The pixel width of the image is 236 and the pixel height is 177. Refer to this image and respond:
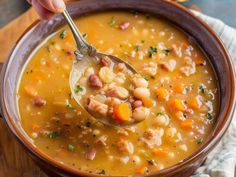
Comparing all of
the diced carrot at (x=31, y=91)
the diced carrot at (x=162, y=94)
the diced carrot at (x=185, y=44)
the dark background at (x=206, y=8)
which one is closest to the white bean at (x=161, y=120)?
the diced carrot at (x=162, y=94)

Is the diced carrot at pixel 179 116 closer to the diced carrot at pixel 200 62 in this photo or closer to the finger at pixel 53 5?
the diced carrot at pixel 200 62

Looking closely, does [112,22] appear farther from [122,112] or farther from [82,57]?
[122,112]

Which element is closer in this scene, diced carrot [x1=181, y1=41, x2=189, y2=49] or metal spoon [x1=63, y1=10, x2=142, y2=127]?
metal spoon [x1=63, y1=10, x2=142, y2=127]

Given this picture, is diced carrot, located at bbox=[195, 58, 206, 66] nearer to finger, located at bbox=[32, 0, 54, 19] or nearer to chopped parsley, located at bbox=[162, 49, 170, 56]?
chopped parsley, located at bbox=[162, 49, 170, 56]

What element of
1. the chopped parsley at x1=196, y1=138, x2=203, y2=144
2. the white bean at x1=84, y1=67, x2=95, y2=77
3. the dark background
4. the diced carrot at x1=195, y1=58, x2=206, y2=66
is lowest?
the dark background

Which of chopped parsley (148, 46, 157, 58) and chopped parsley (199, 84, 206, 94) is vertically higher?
chopped parsley (148, 46, 157, 58)

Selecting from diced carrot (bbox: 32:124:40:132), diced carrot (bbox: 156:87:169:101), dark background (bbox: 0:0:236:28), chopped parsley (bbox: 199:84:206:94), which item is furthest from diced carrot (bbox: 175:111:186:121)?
dark background (bbox: 0:0:236:28)

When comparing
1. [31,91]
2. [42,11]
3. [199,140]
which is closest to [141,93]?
[199,140]

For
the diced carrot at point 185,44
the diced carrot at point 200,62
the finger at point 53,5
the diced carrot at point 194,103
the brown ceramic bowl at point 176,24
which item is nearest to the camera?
the brown ceramic bowl at point 176,24
